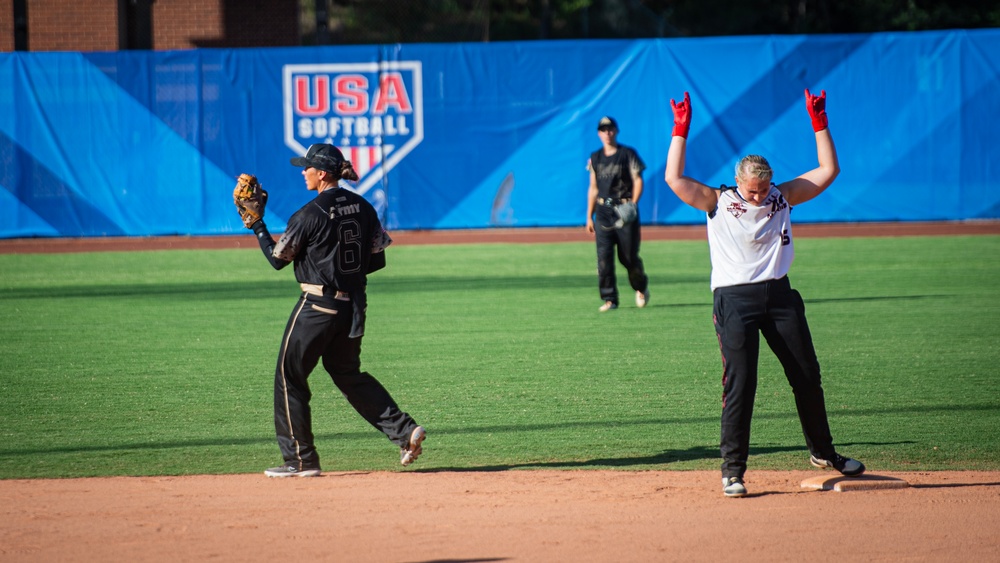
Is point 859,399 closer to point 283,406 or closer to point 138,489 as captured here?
point 283,406

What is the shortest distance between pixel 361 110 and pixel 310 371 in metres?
15.9

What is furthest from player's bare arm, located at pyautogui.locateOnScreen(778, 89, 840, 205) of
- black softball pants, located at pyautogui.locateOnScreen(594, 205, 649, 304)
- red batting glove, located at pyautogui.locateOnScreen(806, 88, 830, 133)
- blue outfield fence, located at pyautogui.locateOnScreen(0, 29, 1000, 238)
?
blue outfield fence, located at pyautogui.locateOnScreen(0, 29, 1000, 238)

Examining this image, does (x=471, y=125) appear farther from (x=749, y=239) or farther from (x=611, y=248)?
(x=749, y=239)

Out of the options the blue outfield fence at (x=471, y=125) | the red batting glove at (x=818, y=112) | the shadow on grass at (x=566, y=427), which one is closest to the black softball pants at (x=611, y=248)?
the shadow on grass at (x=566, y=427)

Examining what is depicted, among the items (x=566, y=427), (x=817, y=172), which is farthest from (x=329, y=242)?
(x=817, y=172)

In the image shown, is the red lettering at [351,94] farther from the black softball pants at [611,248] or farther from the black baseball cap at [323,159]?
the black baseball cap at [323,159]

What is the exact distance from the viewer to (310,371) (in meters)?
6.23

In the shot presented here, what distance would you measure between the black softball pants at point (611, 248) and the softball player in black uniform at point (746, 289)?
647 centimetres

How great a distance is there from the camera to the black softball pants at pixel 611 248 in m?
12.4

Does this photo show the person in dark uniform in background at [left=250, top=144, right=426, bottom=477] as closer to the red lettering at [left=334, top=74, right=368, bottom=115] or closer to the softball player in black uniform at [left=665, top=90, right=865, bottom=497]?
the softball player in black uniform at [left=665, top=90, right=865, bottom=497]

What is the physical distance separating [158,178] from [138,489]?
16.5 metres

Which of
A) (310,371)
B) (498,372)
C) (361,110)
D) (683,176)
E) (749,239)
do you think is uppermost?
(361,110)

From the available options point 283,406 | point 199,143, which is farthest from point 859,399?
point 199,143

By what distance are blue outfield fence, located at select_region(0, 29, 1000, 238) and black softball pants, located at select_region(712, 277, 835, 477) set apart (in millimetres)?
15785
